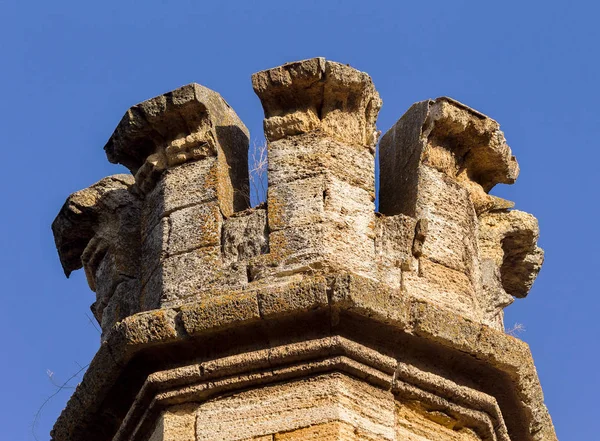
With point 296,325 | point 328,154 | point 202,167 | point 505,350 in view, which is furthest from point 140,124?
point 505,350

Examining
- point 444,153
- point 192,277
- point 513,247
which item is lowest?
point 192,277

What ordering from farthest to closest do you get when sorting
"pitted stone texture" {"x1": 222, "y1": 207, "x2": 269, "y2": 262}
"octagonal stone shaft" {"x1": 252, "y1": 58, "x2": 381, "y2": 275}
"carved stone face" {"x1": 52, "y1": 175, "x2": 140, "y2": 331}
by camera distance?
"carved stone face" {"x1": 52, "y1": 175, "x2": 140, "y2": 331}
"pitted stone texture" {"x1": 222, "y1": 207, "x2": 269, "y2": 262}
"octagonal stone shaft" {"x1": 252, "y1": 58, "x2": 381, "y2": 275}

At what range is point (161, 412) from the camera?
7.45 m

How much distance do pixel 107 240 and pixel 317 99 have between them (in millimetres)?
1355

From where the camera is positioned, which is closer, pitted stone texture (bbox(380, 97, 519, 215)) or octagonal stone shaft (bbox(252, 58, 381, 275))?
octagonal stone shaft (bbox(252, 58, 381, 275))

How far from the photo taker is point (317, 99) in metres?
7.99

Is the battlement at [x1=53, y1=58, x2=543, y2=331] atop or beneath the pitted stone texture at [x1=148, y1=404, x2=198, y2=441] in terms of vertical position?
atop

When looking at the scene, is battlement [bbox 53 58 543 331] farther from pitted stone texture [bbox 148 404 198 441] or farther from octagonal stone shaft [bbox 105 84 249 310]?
pitted stone texture [bbox 148 404 198 441]

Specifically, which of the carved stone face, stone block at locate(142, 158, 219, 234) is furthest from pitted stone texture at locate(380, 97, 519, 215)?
the carved stone face

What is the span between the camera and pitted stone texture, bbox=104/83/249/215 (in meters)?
8.09

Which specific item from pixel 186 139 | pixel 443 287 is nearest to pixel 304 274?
pixel 443 287

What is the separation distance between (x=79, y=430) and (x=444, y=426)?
1.81 metres

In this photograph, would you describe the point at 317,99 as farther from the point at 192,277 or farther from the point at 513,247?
the point at 513,247

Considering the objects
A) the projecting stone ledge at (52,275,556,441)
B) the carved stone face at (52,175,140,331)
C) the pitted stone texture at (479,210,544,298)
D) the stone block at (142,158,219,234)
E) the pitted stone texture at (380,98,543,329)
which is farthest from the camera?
the pitted stone texture at (479,210,544,298)
